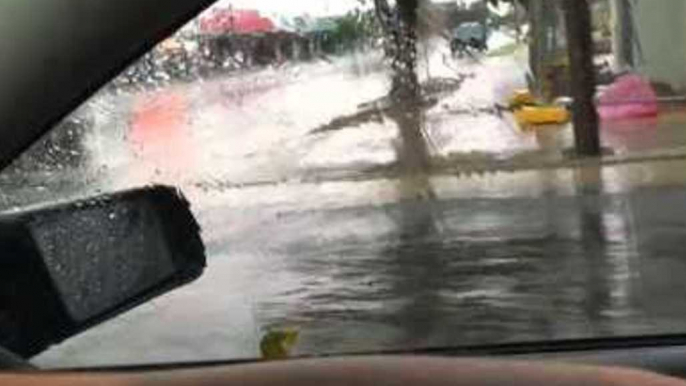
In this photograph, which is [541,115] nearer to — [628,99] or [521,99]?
[521,99]

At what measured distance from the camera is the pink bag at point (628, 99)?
120 inches

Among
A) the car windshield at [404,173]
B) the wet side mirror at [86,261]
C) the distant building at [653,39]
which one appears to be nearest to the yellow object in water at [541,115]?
the car windshield at [404,173]

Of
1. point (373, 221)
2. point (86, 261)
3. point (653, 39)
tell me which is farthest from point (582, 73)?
point (86, 261)

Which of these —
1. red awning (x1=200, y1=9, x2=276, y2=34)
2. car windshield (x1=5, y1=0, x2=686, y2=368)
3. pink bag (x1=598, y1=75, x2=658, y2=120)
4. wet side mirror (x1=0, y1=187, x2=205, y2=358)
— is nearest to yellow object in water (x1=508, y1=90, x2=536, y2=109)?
car windshield (x1=5, y1=0, x2=686, y2=368)

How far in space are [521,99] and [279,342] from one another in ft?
2.46

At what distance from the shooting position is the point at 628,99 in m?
3.15

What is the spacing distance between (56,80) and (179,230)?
433 millimetres

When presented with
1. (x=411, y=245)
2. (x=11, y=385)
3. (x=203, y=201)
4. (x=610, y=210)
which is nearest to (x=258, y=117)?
(x=203, y=201)

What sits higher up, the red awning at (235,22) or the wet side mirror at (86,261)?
the red awning at (235,22)

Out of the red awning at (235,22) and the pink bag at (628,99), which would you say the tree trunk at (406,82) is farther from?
the pink bag at (628,99)

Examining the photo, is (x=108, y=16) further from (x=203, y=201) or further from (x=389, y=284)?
(x=389, y=284)

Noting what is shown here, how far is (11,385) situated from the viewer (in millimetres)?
1306

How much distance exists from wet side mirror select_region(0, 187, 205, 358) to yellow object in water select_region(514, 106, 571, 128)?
90cm

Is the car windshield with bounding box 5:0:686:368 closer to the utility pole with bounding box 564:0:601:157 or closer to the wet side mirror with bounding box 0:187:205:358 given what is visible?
the utility pole with bounding box 564:0:601:157
